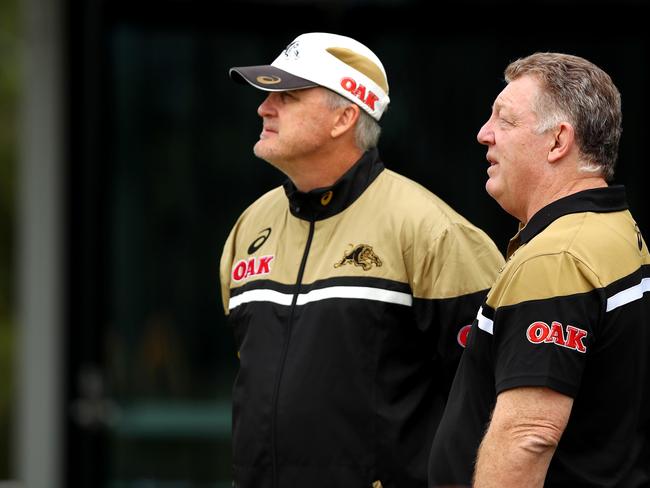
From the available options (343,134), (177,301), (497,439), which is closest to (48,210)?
(177,301)

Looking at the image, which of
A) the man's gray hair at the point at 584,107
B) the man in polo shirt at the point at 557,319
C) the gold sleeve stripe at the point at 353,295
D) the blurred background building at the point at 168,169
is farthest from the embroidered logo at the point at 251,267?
the blurred background building at the point at 168,169

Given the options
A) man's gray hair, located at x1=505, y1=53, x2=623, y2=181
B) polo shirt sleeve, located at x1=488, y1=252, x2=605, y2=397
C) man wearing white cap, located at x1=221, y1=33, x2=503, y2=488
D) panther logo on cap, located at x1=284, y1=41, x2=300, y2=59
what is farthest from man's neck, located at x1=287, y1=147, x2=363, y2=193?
polo shirt sleeve, located at x1=488, y1=252, x2=605, y2=397

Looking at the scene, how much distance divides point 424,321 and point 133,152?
3.12m

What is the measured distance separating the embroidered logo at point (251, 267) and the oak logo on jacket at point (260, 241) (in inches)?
1.3

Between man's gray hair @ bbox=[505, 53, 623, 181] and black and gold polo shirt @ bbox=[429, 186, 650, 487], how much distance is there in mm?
74

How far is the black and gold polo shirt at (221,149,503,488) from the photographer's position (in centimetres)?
287

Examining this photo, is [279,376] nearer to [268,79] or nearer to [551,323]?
[268,79]

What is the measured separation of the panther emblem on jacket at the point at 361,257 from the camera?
292cm

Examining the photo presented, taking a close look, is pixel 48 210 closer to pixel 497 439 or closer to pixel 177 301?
pixel 177 301

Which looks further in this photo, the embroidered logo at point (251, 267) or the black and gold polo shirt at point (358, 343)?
the embroidered logo at point (251, 267)

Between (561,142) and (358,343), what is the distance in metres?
0.75

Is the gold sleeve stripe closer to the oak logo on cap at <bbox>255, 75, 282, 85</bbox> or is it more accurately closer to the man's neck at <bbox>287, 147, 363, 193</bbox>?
the man's neck at <bbox>287, 147, 363, 193</bbox>

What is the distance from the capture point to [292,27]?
18.7 feet

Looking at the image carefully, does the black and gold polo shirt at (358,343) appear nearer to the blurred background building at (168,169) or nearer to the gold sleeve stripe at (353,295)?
the gold sleeve stripe at (353,295)
